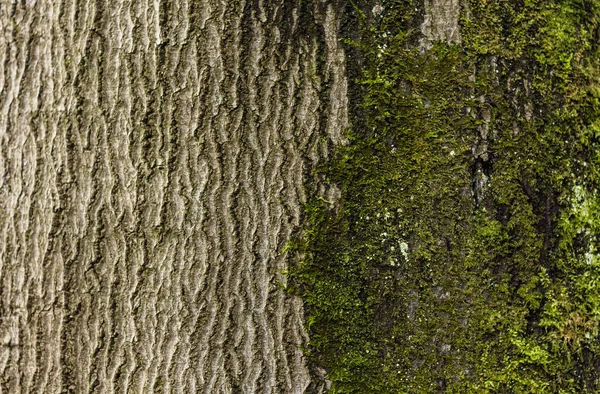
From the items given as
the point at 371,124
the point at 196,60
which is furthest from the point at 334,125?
the point at 196,60

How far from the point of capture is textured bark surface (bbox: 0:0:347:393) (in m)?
1.77

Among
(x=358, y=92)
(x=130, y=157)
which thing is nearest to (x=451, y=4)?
(x=358, y=92)

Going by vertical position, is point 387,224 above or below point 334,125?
below

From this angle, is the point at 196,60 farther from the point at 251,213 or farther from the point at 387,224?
the point at 387,224

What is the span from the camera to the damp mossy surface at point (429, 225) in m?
1.83

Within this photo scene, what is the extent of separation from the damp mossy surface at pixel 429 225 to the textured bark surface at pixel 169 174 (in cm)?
12

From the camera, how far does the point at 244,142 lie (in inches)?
69.9

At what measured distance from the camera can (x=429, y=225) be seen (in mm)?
1838

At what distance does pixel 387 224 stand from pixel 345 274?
21 centimetres

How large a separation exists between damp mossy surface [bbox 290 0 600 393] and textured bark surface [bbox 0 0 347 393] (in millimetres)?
116

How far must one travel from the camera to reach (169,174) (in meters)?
1.77

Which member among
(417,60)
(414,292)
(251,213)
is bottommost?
(414,292)

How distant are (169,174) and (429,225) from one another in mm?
828

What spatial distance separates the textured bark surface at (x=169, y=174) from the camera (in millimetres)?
1767
